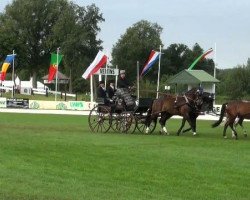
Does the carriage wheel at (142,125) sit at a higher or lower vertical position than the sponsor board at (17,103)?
lower

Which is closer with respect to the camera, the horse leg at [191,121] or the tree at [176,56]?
the horse leg at [191,121]

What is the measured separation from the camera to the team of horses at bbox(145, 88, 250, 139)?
21156mm

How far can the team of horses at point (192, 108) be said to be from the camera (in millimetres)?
21156

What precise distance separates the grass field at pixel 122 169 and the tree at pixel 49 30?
75957 millimetres

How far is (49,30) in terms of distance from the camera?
324 ft

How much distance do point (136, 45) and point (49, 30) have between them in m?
17.6

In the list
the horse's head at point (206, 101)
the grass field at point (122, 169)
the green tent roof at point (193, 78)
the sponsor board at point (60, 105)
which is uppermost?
the green tent roof at point (193, 78)

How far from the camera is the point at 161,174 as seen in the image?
11.1 m

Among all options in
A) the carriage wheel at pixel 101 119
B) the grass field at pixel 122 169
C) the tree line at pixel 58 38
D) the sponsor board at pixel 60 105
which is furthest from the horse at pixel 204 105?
the tree line at pixel 58 38

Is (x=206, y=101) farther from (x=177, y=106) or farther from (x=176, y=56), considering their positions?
(x=176, y=56)

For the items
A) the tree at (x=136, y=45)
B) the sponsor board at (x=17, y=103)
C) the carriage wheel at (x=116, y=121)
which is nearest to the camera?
the carriage wheel at (x=116, y=121)

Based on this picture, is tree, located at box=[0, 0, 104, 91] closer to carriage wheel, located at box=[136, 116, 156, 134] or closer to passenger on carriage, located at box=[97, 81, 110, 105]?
carriage wheel, located at box=[136, 116, 156, 134]

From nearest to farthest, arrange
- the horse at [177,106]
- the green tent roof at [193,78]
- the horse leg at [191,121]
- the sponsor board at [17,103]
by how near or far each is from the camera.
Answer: the horse leg at [191,121] → the horse at [177,106] → the green tent roof at [193,78] → the sponsor board at [17,103]

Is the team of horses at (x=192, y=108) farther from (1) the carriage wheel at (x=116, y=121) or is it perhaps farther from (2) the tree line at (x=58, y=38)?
(2) the tree line at (x=58, y=38)
